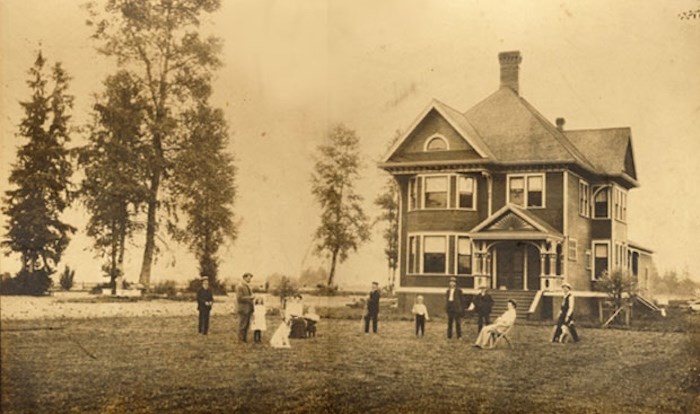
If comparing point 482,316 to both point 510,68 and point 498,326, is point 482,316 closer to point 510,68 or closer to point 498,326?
point 498,326

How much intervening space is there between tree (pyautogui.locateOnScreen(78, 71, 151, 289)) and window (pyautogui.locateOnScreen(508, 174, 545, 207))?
2.84m

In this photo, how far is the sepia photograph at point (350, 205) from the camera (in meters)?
6.48

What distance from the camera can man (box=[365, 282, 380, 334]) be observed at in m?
7.23

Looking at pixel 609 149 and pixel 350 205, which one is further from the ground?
pixel 609 149

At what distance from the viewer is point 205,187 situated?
283 inches

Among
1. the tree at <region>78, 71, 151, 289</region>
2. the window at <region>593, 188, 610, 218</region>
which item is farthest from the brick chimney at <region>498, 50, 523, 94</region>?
the tree at <region>78, 71, 151, 289</region>

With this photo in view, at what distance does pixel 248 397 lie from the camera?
672 cm

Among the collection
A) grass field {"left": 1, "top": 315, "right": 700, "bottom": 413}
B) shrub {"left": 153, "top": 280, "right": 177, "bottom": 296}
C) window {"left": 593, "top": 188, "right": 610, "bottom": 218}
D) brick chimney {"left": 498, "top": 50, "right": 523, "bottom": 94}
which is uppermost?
brick chimney {"left": 498, "top": 50, "right": 523, "bottom": 94}

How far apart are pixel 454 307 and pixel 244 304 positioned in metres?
1.68

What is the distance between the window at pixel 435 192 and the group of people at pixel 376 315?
610 mm

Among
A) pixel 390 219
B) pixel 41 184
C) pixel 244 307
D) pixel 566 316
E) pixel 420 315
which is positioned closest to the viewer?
pixel 41 184

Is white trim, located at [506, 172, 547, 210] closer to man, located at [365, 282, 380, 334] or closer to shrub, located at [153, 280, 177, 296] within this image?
man, located at [365, 282, 380, 334]

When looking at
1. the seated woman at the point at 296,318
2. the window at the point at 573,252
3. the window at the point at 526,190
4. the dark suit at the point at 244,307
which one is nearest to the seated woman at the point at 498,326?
the window at the point at 573,252

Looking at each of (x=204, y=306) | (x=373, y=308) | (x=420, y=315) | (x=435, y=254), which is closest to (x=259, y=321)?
(x=204, y=306)
